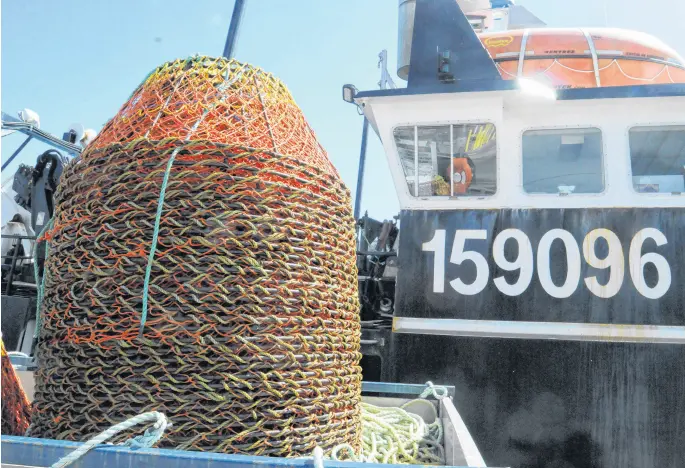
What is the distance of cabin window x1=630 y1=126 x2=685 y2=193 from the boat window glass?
278 millimetres

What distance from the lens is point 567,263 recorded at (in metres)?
3.91

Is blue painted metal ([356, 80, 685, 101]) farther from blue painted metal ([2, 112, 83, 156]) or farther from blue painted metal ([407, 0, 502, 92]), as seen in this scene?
blue painted metal ([2, 112, 83, 156])

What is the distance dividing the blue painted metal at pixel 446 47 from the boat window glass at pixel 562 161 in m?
0.63

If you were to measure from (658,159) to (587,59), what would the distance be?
1007 millimetres

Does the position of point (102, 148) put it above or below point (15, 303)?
above

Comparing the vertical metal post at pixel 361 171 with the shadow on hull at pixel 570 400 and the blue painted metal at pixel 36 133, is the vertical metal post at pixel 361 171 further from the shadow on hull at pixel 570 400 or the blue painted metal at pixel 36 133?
the shadow on hull at pixel 570 400

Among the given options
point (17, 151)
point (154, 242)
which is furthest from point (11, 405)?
point (17, 151)

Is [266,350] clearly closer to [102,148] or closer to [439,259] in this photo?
[102,148]

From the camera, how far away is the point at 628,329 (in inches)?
149

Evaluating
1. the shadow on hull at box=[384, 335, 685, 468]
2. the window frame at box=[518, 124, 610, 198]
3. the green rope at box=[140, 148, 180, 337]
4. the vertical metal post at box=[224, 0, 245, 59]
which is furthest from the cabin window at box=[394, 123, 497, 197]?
the vertical metal post at box=[224, 0, 245, 59]

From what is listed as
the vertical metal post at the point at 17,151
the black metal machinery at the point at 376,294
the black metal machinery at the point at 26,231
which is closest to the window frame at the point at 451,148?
the black metal machinery at the point at 376,294

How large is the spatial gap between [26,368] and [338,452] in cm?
219

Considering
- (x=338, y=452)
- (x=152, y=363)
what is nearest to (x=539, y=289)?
(x=338, y=452)

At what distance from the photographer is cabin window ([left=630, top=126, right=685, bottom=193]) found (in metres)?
4.09
